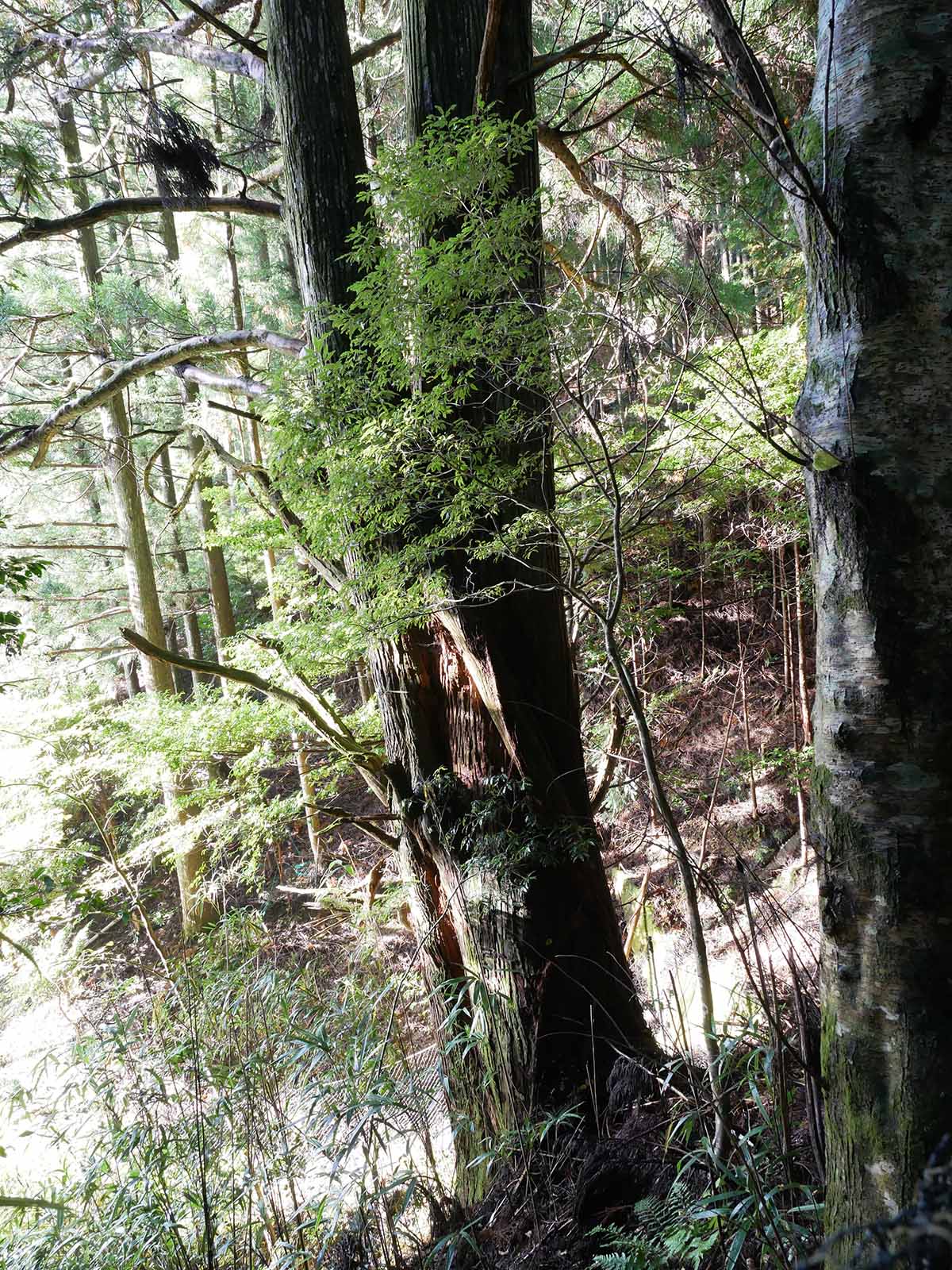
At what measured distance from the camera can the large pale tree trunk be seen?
3053 mm

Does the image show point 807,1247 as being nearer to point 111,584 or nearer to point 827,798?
point 827,798

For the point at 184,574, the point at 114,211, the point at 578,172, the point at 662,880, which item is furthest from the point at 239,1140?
the point at 184,574

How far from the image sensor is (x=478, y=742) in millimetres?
3430

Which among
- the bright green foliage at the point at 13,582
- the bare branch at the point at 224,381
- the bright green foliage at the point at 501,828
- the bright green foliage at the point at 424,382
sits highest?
the bare branch at the point at 224,381

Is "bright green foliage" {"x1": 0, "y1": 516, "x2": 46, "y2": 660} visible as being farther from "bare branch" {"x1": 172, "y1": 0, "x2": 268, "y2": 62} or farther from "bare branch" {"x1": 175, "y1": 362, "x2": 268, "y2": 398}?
"bare branch" {"x1": 172, "y1": 0, "x2": 268, "y2": 62}

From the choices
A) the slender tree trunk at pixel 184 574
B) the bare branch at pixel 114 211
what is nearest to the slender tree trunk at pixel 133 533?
the slender tree trunk at pixel 184 574

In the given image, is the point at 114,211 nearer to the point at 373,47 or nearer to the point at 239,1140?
the point at 373,47

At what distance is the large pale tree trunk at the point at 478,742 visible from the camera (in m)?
3.05

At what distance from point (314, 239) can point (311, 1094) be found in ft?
11.4

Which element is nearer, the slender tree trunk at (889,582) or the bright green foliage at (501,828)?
the slender tree trunk at (889,582)

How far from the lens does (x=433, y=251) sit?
8.07 feet

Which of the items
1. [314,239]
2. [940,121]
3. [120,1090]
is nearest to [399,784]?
[120,1090]

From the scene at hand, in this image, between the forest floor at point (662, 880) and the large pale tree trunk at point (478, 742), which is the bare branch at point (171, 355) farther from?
the forest floor at point (662, 880)

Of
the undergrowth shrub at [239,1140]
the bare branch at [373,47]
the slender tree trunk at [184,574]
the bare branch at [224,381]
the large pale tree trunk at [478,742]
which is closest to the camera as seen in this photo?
the undergrowth shrub at [239,1140]
